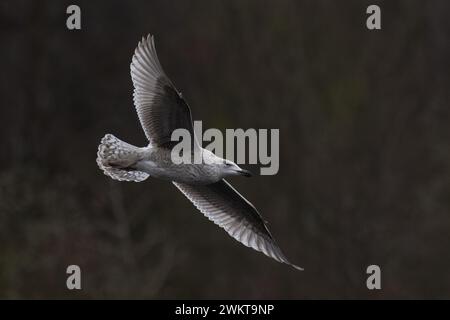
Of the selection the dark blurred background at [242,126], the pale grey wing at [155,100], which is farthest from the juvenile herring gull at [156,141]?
the dark blurred background at [242,126]

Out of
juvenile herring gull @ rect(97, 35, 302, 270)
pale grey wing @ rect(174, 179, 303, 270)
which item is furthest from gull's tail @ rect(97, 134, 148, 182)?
pale grey wing @ rect(174, 179, 303, 270)

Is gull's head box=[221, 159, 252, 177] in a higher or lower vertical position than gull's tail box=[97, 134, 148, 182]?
lower

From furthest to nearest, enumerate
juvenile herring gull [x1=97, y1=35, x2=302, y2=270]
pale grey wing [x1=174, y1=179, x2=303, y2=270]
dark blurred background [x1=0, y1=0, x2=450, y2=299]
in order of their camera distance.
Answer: dark blurred background [x1=0, y1=0, x2=450, y2=299]
pale grey wing [x1=174, y1=179, x2=303, y2=270]
juvenile herring gull [x1=97, y1=35, x2=302, y2=270]

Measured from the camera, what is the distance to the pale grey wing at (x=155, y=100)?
27.2ft

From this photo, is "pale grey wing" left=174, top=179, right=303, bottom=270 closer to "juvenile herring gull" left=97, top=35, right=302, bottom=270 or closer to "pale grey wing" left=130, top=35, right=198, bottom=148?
"juvenile herring gull" left=97, top=35, right=302, bottom=270

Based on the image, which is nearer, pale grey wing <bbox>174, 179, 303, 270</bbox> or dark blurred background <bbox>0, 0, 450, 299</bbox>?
pale grey wing <bbox>174, 179, 303, 270</bbox>

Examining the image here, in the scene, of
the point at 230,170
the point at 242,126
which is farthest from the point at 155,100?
the point at 242,126

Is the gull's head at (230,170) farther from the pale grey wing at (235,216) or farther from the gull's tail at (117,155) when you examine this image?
the pale grey wing at (235,216)

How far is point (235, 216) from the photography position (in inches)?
369

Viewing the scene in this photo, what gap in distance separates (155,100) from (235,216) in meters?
1.36

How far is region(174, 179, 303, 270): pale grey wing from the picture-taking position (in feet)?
30.4

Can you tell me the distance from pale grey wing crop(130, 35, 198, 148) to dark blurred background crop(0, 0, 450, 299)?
24.4ft

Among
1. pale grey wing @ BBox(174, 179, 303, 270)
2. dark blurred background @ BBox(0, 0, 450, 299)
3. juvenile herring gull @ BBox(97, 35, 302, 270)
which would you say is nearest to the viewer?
juvenile herring gull @ BBox(97, 35, 302, 270)
